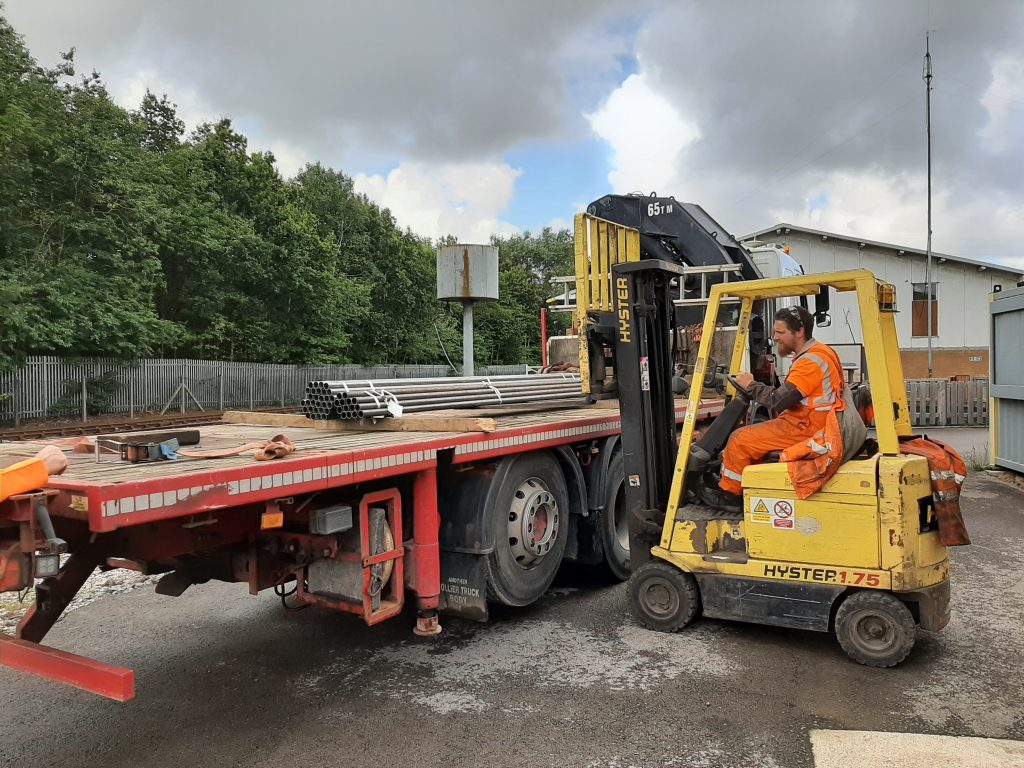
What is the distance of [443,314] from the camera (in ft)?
144

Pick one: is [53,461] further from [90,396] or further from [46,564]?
[90,396]

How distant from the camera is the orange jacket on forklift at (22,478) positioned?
267 centimetres

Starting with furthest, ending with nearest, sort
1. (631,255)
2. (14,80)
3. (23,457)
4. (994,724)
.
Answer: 1. (14,80)
2. (631,255)
3. (23,457)
4. (994,724)

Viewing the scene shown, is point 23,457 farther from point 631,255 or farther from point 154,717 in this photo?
point 631,255

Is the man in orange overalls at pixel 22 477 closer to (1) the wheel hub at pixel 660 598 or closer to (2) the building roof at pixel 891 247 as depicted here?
(1) the wheel hub at pixel 660 598

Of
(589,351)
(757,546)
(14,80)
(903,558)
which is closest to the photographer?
(903,558)

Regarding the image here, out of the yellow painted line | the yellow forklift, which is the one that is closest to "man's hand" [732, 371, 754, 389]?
the yellow forklift

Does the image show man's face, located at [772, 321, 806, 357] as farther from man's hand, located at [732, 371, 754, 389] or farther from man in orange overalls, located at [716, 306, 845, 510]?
man's hand, located at [732, 371, 754, 389]

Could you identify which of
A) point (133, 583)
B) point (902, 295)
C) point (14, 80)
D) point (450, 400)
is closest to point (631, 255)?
point (450, 400)

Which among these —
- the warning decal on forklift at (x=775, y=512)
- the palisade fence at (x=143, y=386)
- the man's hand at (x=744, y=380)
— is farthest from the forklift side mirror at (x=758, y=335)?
the palisade fence at (x=143, y=386)

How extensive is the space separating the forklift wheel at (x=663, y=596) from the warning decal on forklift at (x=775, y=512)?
0.67 meters

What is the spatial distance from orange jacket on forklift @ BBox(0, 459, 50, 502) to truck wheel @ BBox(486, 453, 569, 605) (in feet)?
8.73

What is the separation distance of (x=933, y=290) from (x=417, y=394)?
103 ft

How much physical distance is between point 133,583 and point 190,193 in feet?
72.0
